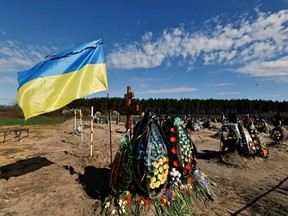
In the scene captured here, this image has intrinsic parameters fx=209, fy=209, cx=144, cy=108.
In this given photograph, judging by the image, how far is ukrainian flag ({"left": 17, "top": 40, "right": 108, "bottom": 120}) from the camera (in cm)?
525

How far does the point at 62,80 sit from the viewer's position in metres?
5.56

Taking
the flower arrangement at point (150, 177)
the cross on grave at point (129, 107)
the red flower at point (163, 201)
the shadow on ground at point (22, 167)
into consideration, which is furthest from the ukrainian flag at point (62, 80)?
the shadow on ground at point (22, 167)

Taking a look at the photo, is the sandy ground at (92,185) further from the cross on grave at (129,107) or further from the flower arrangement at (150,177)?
the cross on grave at (129,107)

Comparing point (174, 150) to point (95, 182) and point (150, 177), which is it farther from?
point (95, 182)

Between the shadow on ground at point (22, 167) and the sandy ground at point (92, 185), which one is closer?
the sandy ground at point (92, 185)

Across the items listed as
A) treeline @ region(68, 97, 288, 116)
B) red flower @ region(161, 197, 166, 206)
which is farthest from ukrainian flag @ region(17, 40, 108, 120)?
treeline @ region(68, 97, 288, 116)

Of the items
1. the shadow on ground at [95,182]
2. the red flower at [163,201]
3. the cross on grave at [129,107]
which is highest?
the cross on grave at [129,107]

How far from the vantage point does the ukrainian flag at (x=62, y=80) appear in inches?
207

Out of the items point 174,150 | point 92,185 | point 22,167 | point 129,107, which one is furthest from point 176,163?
point 22,167

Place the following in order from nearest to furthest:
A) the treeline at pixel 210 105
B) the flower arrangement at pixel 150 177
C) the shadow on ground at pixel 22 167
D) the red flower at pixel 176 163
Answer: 1. the flower arrangement at pixel 150 177
2. the red flower at pixel 176 163
3. the shadow on ground at pixel 22 167
4. the treeline at pixel 210 105

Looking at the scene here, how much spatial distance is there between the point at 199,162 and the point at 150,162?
6.31 m

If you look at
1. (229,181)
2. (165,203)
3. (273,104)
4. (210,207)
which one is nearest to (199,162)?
(229,181)

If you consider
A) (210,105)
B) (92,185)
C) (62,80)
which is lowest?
(92,185)

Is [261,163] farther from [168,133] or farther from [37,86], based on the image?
[37,86]
